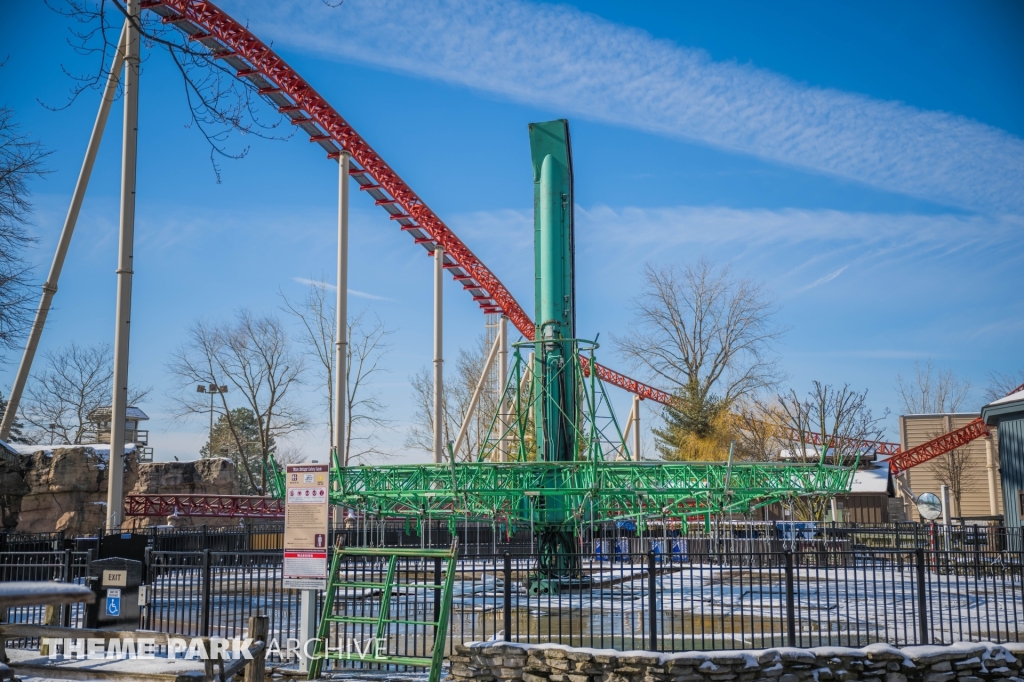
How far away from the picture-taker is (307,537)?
10.9m

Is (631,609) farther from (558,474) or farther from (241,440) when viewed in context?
(241,440)

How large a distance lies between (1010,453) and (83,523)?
27356 millimetres

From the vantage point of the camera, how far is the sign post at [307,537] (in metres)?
10.8

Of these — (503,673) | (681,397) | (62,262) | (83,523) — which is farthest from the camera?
(681,397)

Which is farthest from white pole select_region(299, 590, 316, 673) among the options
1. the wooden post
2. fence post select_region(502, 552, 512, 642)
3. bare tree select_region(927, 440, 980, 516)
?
bare tree select_region(927, 440, 980, 516)

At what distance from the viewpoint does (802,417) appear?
41.7 metres

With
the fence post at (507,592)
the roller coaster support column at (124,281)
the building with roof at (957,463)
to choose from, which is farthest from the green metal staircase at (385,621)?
the building with roof at (957,463)

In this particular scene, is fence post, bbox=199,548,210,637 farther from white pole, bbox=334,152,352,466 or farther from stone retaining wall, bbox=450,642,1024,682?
white pole, bbox=334,152,352,466

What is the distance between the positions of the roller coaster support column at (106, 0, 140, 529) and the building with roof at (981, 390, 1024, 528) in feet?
72.6

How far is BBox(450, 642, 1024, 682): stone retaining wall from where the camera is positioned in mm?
10461

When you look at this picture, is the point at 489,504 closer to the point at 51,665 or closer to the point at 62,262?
the point at 51,665

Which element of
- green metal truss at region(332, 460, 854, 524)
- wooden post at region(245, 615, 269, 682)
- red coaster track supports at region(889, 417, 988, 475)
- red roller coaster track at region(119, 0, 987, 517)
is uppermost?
red roller coaster track at region(119, 0, 987, 517)

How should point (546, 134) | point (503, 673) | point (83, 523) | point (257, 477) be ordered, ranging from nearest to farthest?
point (503, 673), point (546, 134), point (83, 523), point (257, 477)

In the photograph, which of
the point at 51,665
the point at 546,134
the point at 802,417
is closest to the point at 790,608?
the point at 51,665
